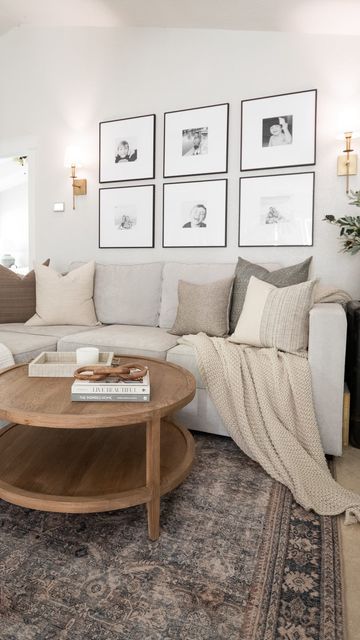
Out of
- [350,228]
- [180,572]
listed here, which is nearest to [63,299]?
[350,228]

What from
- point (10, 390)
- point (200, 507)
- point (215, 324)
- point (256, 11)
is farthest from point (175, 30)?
point (200, 507)

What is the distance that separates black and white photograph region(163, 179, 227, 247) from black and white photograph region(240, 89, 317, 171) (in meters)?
0.30

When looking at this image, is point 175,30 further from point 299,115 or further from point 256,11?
point 299,115

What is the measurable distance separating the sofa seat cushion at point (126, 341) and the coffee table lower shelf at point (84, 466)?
49 centimetres

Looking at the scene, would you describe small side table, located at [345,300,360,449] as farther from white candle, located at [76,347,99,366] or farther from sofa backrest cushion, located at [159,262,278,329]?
white candle, located at [76,347,99,366]

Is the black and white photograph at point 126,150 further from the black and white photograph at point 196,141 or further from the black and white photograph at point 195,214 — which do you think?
the black and white photograph at point 195,214

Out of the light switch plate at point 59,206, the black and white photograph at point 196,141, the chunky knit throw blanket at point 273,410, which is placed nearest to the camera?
the chunky knit throw blanket at point 273,410

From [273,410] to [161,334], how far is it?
2.87ft

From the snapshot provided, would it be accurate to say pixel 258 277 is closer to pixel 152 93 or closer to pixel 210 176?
pixel 210 176

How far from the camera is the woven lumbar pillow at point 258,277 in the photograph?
234 cm

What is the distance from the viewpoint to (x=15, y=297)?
287 cm

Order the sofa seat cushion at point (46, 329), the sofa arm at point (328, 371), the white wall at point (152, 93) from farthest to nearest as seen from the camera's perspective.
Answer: the white wall at point (152, 93) < the sofa seat cushion at point (46, 329) < the sofa arm at point (328, 371)

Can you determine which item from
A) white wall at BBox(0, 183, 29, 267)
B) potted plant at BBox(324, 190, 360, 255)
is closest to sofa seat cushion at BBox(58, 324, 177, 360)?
potted plant at BBox(324, 190, 360, 255)

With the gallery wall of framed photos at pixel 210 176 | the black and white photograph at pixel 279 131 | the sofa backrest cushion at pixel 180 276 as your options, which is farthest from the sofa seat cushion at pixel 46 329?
the black and white photograph at pixel 279 131
